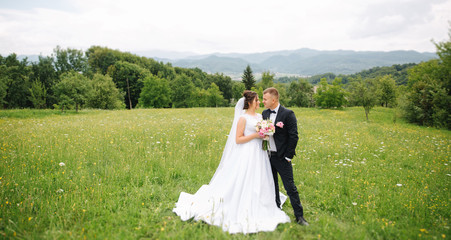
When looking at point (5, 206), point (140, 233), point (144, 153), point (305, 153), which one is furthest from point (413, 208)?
point (5, 206)

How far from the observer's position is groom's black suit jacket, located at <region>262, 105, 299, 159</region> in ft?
15.9

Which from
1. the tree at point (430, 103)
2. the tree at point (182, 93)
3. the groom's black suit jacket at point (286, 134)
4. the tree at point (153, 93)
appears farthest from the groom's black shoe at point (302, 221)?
the tree at point (182, 93)

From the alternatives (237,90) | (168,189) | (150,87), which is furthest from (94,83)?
(237,90)

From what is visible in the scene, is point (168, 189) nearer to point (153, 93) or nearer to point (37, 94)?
point (153, 93)

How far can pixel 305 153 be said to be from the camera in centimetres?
1005

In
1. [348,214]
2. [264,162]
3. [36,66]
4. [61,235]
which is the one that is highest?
[36,66]

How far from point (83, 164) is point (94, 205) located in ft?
10.0

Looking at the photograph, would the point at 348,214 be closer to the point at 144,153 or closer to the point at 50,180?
the point at 144,153

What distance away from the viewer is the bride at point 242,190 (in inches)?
193

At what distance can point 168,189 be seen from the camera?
20.8ft

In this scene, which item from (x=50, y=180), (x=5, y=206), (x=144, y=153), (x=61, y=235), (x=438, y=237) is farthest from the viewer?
(x=144, y=153)

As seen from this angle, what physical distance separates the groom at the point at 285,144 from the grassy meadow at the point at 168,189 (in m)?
0.63

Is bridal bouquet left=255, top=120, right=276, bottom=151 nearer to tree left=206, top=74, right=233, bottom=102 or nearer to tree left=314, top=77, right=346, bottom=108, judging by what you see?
tree left=314, top=77, right=346, bottom=108

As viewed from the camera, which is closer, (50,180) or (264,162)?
(264,162)
